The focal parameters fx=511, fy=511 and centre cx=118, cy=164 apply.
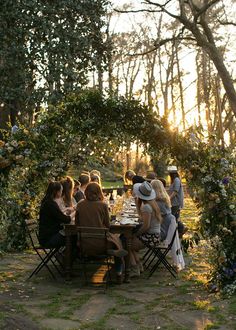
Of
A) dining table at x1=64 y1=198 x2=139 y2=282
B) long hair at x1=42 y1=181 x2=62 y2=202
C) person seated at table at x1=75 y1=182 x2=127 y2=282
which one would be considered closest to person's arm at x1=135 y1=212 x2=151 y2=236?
dining table at x1=64 y1=198 x2=139 y2=282

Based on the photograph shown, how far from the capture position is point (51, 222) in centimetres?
815

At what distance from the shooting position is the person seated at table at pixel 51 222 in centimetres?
798

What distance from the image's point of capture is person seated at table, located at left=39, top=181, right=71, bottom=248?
26.2 ft

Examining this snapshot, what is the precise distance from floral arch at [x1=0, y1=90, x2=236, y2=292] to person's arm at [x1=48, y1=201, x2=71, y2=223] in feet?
2.90

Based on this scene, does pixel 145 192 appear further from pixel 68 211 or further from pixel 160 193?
pixel 68 211

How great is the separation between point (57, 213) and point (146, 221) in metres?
1.41

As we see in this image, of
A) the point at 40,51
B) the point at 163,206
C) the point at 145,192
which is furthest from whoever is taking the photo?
the point at 40,51

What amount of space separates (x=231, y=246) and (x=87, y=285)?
2.21 meters

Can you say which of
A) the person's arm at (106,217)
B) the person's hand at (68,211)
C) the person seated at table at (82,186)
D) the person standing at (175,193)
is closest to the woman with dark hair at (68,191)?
the person's hand at (68,211)

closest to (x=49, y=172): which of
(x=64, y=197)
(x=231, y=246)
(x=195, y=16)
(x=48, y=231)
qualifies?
(x=64, y=197)

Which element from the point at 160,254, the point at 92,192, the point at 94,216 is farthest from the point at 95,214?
the point at 160,254

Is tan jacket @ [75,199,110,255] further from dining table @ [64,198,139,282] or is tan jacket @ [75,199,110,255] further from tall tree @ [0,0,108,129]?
tall tree @ [0,0,108,129]

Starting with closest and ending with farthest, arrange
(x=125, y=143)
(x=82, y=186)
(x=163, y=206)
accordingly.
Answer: (x=163, y=206) → (x=125, y=143) → (x=82, y=186)

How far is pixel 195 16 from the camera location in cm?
1762
